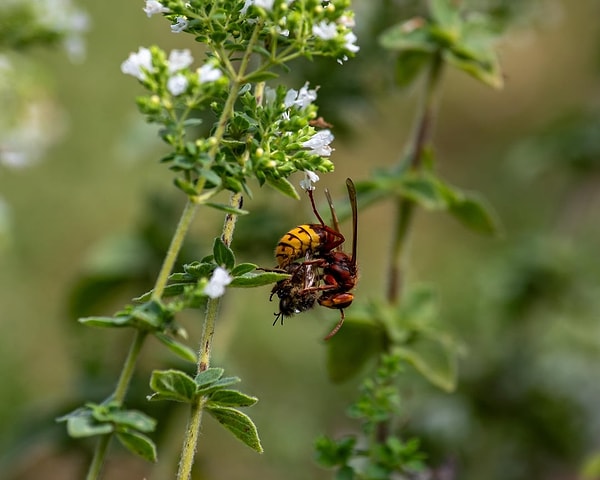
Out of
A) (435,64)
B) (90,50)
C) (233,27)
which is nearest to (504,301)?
A: (435,64)

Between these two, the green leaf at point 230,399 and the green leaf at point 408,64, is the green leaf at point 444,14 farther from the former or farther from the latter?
the green leaf at point 230,399

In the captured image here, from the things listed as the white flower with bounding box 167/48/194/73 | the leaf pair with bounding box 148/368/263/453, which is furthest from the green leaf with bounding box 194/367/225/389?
the white flower with bounding box 167/48/194/73

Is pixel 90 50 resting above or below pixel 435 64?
above

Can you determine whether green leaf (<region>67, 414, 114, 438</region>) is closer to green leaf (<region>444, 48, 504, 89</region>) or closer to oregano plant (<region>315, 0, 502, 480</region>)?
oregano plant (<region>315, 0, 502, 480</region>)

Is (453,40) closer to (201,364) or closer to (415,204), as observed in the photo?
(415,204)

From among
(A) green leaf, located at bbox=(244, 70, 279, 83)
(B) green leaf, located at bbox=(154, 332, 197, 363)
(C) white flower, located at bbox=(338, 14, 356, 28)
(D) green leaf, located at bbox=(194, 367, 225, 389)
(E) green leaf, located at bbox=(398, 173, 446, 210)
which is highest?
(E) green leaf, located at bbox=(398, 173, 446, 210)

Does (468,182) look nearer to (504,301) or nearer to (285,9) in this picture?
(504,301)

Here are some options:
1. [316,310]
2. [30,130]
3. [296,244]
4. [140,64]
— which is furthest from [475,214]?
[30,130]
